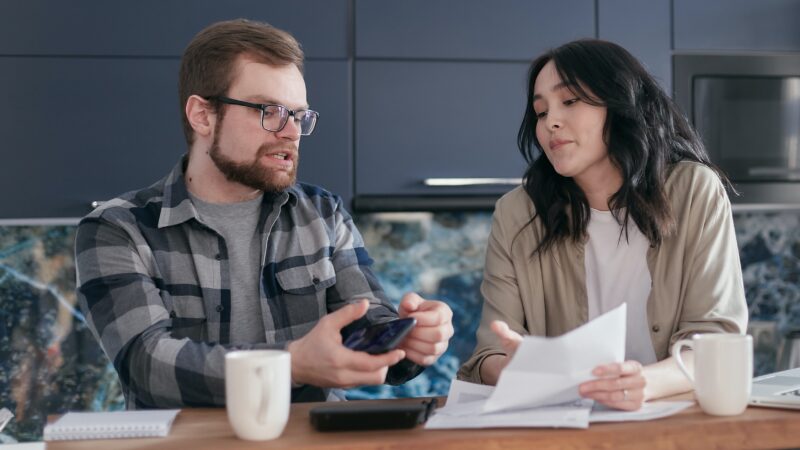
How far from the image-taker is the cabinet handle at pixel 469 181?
8.55 feet

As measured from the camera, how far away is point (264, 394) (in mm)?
1085

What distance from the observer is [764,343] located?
3.02 metres

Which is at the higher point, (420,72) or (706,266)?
(420,72)

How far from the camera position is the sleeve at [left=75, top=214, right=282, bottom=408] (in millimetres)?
1415

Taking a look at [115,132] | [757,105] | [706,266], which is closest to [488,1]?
[757,105]

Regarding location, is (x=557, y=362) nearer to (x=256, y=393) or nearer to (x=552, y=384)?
(x=552, y=384)

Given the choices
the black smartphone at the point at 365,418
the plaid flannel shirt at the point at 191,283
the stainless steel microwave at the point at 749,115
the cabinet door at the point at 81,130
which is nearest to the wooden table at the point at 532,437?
the black smartphone at the point at 365,418

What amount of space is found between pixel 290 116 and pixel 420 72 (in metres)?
0.97

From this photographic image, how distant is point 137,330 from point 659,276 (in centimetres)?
91

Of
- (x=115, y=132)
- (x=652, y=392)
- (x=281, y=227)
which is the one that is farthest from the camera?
(x=115, y=132)

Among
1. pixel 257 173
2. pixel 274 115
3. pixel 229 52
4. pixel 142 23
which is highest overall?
pixel 142 23

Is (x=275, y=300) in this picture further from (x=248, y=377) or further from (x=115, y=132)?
(x=115, y=132)

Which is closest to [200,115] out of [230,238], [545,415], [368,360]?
[230,238]

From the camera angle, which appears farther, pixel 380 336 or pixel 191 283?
pixel 191 283
